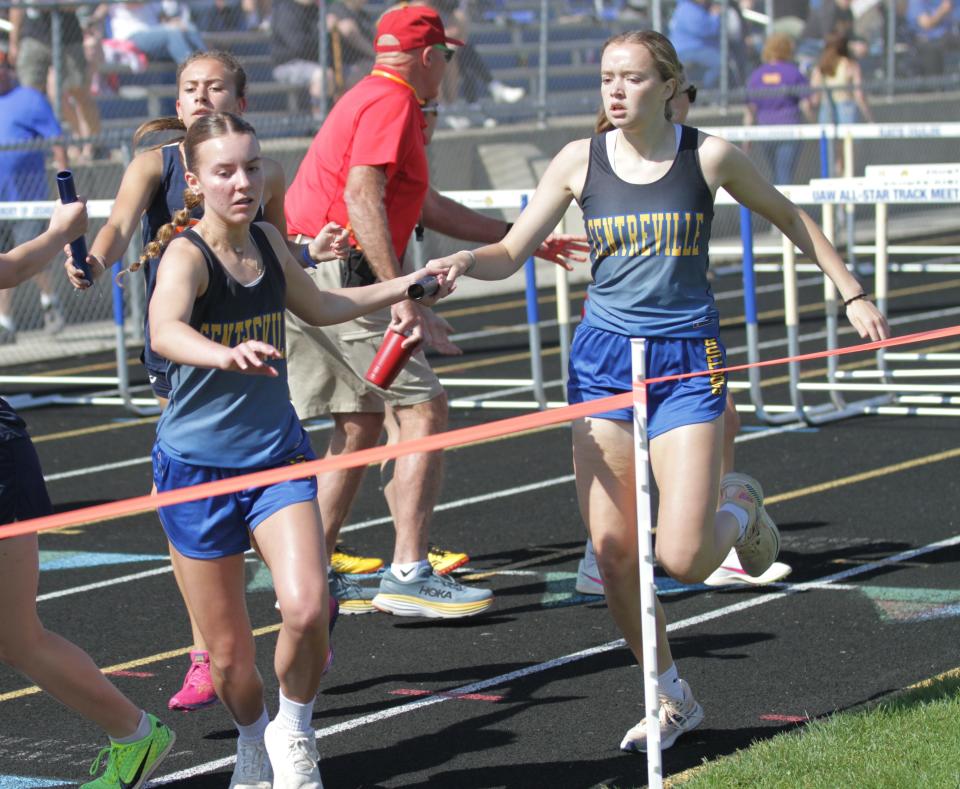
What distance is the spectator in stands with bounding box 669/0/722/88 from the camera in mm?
21141

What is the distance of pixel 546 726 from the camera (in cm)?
534

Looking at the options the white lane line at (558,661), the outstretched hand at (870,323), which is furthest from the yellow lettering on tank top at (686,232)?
the white lane line at (558,661)

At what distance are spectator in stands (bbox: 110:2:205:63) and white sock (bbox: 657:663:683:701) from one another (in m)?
13.3

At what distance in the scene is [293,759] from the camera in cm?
452

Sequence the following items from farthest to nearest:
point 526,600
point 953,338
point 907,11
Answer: point 907,11 → point 953,338 → point 526,600

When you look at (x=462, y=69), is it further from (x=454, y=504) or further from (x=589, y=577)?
(x=589, y=577)

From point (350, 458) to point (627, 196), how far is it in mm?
1294

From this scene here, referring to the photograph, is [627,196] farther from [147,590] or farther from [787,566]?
[147,590]

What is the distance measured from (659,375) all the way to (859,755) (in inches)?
48.8

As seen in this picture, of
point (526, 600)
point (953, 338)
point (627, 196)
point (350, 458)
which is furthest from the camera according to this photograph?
point (953, 338)

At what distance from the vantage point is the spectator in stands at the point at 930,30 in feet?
82.5

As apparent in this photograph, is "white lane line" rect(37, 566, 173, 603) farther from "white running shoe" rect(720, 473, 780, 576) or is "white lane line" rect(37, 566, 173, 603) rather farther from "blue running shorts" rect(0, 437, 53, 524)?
"white running shoe" rect(720, 473, 780, 576)

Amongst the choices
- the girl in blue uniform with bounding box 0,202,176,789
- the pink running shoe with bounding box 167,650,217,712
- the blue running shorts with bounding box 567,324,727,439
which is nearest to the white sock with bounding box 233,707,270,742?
the girl in blue uniform with bounding box 0,202,176,789

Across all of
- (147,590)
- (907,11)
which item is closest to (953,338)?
(147,590)
